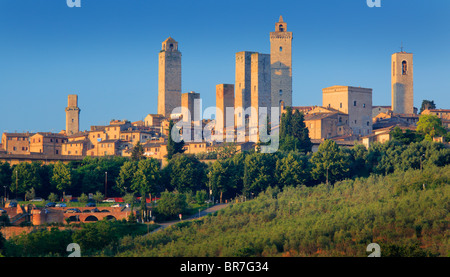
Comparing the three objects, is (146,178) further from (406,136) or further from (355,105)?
(355,105)

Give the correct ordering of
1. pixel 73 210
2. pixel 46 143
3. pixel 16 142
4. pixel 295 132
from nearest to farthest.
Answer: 1. pixel 73 210
2. pixel 295 132
3. pixel 46 143
4. pixel 16 142

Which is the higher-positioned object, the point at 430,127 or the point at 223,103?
the point at 223,103

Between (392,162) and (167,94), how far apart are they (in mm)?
25302

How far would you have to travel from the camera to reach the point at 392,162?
3494 centimetres

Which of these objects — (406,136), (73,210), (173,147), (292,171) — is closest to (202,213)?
(73,210)

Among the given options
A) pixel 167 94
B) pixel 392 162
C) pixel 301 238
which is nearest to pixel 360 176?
pixel 392 162

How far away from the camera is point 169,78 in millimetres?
57938

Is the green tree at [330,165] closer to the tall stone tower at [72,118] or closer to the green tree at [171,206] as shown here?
the green tree at [171,206]

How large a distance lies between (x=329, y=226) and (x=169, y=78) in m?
35.6

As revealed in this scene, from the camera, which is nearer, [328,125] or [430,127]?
[430,127]

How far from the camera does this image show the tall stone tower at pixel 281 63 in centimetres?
4981

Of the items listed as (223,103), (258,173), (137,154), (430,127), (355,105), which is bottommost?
(258,173)

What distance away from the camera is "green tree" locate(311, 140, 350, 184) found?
1379 inches
